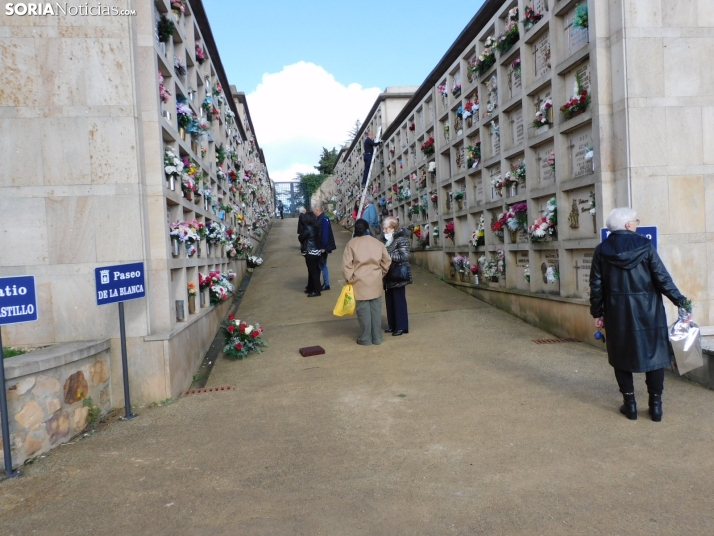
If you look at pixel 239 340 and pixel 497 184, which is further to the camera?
pixel 497 184

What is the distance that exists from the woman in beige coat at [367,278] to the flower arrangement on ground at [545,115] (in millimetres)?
2328

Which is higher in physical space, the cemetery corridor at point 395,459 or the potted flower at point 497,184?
the potted flower at point 497,184

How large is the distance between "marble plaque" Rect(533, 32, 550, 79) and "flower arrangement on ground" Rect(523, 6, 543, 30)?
20cm

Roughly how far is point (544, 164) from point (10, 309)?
5489mm

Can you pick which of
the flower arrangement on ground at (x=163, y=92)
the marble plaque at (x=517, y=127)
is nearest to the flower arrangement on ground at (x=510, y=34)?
the marble plaque at (x=517, y=127)

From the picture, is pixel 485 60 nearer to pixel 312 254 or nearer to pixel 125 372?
pixel 312 254

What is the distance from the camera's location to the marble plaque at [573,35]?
5.24m

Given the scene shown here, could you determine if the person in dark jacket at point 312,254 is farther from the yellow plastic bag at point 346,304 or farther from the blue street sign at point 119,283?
the blue street sign at point 119,283

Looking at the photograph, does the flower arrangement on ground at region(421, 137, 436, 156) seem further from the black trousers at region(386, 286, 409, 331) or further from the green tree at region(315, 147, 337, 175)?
the green tree at region(315, 147, 337, 175)

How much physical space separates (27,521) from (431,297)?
634 cm

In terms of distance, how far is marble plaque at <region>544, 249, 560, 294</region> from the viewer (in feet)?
19.6

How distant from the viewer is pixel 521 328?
245 inches

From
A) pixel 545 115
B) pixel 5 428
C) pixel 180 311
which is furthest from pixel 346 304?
pixel 5 428

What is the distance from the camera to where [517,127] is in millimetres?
6781
